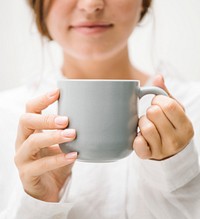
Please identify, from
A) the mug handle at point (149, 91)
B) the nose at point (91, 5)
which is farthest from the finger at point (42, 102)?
the nose at point (91, 5)

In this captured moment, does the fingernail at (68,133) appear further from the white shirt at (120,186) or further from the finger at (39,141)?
the white shirt at (120,186)

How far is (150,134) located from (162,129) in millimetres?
21

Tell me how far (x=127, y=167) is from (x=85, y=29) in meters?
0.36

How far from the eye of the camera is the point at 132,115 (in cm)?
55

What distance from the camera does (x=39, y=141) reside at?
557 millimetres

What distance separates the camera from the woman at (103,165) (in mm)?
552

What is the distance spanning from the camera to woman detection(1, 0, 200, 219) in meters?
0.55

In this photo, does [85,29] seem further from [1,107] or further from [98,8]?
[1,107]

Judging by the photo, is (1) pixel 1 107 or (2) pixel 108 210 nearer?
(2) pixel 108 210

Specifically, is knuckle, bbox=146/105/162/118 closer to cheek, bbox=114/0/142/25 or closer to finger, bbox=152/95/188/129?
finger, bbox=152/95/188/129

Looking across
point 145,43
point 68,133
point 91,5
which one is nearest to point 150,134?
point 68,133

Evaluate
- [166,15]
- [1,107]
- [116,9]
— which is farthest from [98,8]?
[166,15]

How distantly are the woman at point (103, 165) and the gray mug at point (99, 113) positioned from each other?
0.02 metres

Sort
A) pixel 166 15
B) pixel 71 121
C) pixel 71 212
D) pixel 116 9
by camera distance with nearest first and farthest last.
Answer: pixel 71 121, pixel 71 212, pixel 116 9, pixel 166 15
